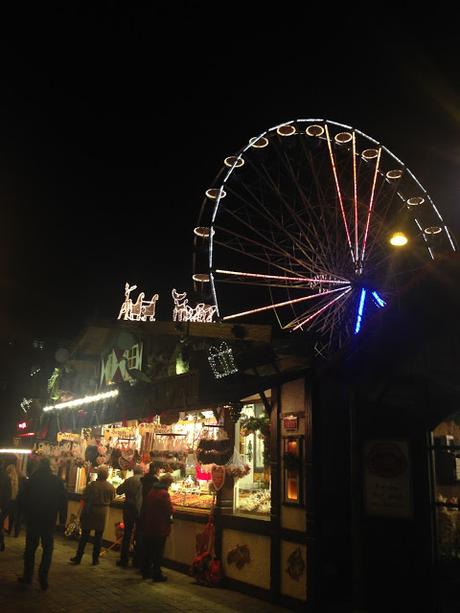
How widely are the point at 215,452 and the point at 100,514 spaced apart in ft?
9.89

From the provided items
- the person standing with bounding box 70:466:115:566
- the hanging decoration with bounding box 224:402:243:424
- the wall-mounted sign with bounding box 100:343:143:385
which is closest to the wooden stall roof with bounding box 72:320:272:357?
the wall-mounted sign with bounding box 100:343:143:385

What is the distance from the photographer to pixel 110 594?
27.3ft

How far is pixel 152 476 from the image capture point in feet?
33.3

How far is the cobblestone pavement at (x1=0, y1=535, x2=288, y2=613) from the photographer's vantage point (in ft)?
24.7

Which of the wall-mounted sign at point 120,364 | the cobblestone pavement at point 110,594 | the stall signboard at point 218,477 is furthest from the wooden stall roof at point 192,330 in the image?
the cobblestone pavement at point 110,594

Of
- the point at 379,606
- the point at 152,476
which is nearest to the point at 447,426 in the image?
the point at 379,606

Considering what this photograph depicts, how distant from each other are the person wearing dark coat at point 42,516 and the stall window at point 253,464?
2942 mm

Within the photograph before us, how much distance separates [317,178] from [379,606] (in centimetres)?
905

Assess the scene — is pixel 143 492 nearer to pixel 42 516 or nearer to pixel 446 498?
pixel 42 516

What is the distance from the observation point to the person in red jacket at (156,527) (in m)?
9.20

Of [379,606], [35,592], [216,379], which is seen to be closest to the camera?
[379,606]

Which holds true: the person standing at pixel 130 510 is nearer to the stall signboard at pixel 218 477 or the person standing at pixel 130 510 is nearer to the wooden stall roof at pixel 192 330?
Result: the stall signboard at pixel 218 477

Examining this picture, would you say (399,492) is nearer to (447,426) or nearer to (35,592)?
(447,426)

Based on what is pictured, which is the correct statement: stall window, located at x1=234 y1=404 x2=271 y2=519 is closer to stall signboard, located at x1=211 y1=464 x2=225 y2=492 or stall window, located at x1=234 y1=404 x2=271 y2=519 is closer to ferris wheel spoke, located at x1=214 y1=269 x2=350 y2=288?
stall signboard, located at x1=211 y1=464 x2=225 y2=492
